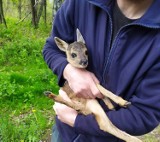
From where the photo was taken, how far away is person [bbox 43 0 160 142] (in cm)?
183

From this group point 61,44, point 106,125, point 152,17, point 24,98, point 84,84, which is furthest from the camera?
point 24,98

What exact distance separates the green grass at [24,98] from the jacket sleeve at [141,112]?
2.46 meters

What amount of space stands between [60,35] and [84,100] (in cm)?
49

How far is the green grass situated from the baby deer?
219 centimetres

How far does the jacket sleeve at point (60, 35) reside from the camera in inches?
86.4

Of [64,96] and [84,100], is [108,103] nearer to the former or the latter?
[84,100]

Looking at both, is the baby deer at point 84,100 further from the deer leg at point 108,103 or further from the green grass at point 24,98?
the green grass at point 24,98

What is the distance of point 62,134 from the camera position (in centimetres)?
231

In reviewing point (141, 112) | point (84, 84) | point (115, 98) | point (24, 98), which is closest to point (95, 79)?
point (84, 84)

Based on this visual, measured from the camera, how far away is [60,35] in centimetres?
232

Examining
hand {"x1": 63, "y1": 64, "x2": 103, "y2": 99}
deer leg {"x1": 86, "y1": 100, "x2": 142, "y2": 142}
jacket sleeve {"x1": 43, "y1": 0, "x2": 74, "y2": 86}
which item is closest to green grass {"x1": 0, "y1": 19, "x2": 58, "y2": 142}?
jacket sleeve {"x1": 43, "y1": 0, "x2": 74, "y2": 86}

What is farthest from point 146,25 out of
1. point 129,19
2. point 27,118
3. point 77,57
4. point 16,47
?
point 16,47

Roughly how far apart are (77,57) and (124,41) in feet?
1.18

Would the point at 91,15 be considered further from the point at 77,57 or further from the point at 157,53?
the point at 157,53
